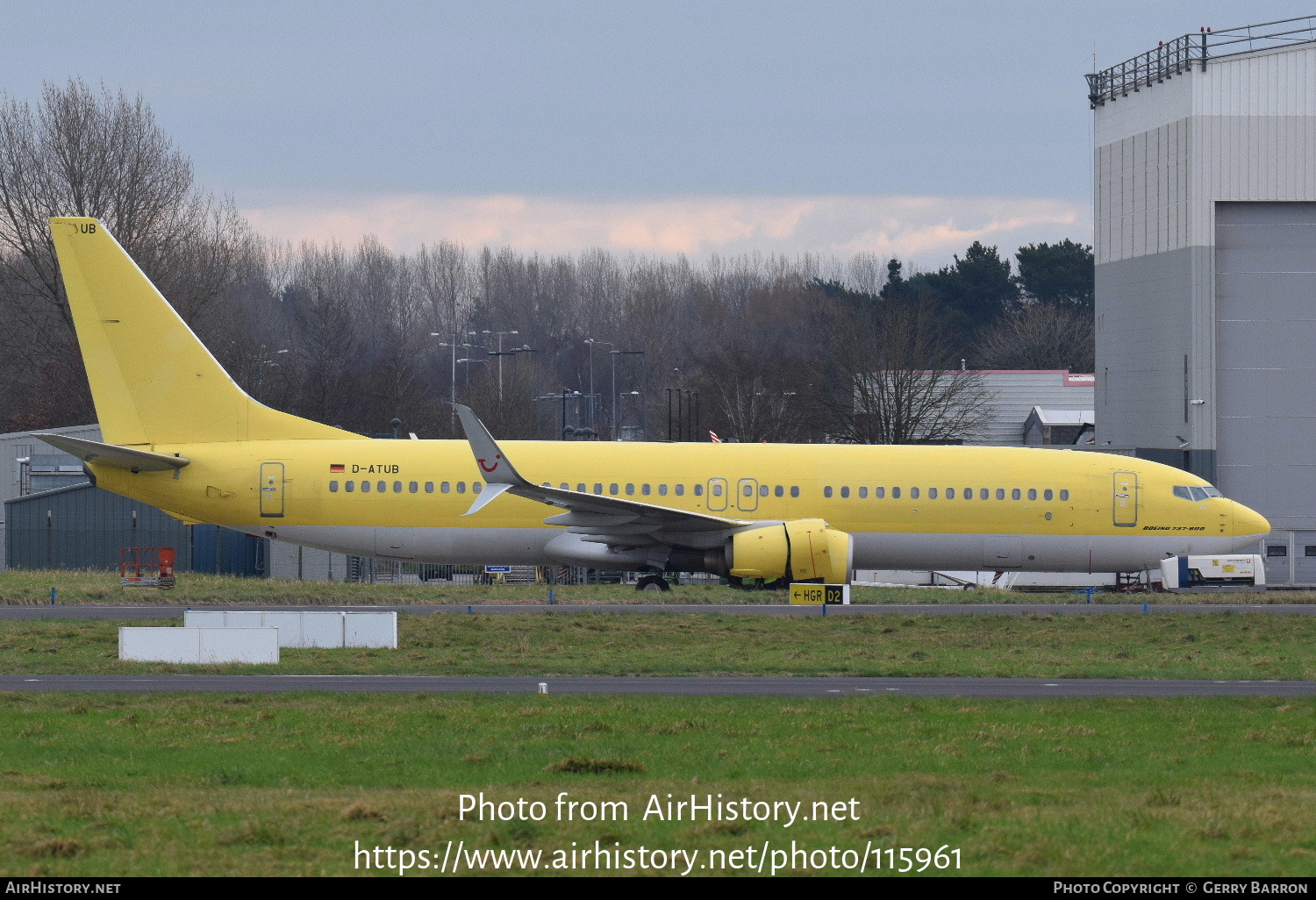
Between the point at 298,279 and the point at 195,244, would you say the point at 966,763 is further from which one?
the point at 298,279

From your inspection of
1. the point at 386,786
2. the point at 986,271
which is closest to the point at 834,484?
the point at 386,786

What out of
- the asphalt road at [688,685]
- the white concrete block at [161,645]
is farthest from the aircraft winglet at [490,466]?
the asphalt road at [688,685]

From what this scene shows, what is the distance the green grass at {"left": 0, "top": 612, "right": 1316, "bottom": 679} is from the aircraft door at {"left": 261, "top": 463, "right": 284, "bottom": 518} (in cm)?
463

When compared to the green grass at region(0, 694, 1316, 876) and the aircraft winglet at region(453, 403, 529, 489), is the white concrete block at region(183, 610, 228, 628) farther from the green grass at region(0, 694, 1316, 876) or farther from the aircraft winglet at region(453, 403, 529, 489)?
the aircraft winglet at region(453, 403, 529, 489)

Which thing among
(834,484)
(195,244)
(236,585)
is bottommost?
(236,585)

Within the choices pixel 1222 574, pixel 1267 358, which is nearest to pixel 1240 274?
pixel 1267 358

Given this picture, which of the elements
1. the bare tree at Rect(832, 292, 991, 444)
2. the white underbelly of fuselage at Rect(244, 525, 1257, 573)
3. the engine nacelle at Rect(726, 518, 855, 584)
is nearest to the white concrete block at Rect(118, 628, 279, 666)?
the white underbelly of fuselage at Rect(244, 525, 1257, 573)

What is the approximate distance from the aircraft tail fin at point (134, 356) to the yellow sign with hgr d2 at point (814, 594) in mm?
14190

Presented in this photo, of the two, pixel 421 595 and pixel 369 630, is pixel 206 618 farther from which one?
pixel 421 595

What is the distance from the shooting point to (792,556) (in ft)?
113

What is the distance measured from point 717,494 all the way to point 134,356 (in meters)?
14.6

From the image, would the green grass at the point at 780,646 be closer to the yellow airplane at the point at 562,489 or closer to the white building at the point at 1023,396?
the yellow airplane at the point at 562,489

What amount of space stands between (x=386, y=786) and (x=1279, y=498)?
50.1 meters

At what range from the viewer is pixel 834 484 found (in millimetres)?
36250
